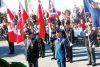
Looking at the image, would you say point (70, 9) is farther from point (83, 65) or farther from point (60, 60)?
point (60, 60)

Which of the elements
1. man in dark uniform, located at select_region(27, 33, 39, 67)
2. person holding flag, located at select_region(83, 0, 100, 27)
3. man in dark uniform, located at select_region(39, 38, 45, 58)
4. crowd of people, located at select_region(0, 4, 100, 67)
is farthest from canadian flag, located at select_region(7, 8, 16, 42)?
man in dark uniform, located at select_region(39, 38, 45, 58)

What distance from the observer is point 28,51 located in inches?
409

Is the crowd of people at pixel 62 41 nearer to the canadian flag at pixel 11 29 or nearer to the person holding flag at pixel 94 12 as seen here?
the canadian flag at pixel 11 29

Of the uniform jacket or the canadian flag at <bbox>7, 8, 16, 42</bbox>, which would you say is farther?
the canadian flag at <bbox>7, 8, 16, 42</bbox>

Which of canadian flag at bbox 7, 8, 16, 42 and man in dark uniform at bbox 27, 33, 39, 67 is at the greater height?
canadian flag at bbox 7, 8, 16, 42

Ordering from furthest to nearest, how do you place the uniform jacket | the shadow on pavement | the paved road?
1. the shadow on pavement
2. the paved road
3. the uniform jacket

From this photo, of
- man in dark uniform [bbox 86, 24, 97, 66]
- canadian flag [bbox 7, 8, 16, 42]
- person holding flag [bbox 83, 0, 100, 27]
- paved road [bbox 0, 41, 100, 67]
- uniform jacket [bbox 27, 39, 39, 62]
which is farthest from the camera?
paved road [bbox 0, 41, 100, 67]

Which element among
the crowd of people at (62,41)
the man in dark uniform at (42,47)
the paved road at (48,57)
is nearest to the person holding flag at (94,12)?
the crowd of people at (62,41)

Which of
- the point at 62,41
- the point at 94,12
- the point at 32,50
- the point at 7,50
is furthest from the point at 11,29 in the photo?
the point at 7,50

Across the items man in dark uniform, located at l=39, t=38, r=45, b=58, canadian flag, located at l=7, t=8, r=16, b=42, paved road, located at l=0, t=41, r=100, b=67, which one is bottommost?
paved road, located at l=0, t=41, r=100, b=67

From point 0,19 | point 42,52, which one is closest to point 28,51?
point 42,52

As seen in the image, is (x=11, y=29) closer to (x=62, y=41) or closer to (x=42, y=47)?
(x=62, y=41)

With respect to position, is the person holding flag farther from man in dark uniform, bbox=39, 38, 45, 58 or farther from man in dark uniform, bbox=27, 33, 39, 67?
man in dark uniform, bbox=39, 38, 45, 58

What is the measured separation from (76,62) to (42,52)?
2.12 metres
